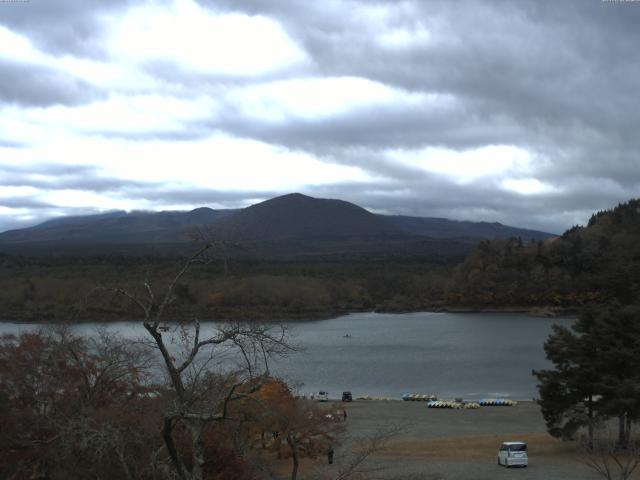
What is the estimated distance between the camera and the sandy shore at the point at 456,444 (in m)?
19.8

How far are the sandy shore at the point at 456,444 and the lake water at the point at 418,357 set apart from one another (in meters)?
5.52

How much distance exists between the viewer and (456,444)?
26.2 meters

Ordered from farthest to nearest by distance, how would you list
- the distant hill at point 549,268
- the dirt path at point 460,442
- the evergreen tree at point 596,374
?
the distant hill at point 549,268
the evergreen tree at point 596,374
the dirt path at point 460,442

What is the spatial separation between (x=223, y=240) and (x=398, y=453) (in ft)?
66.3

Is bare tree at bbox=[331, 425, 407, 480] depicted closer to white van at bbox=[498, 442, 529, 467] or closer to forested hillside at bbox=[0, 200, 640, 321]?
white van at bbox=[498, 442, 529, 467]

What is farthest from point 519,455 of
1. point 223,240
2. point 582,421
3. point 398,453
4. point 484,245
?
point 484,245

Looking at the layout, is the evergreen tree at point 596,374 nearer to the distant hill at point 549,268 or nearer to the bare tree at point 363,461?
the bare tree at point 363,461

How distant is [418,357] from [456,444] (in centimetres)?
3522

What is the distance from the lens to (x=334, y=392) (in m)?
45.8

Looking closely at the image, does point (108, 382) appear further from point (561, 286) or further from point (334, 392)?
point (561, 286)

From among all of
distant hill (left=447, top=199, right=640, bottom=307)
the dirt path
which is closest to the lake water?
the dirt path

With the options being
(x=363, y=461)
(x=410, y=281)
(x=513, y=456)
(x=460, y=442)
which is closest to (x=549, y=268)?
(x=410, y=281)

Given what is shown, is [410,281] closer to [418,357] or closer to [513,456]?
[418,357]

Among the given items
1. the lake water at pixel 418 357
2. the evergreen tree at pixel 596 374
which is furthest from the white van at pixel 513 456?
the lake water at pixel 418 357
